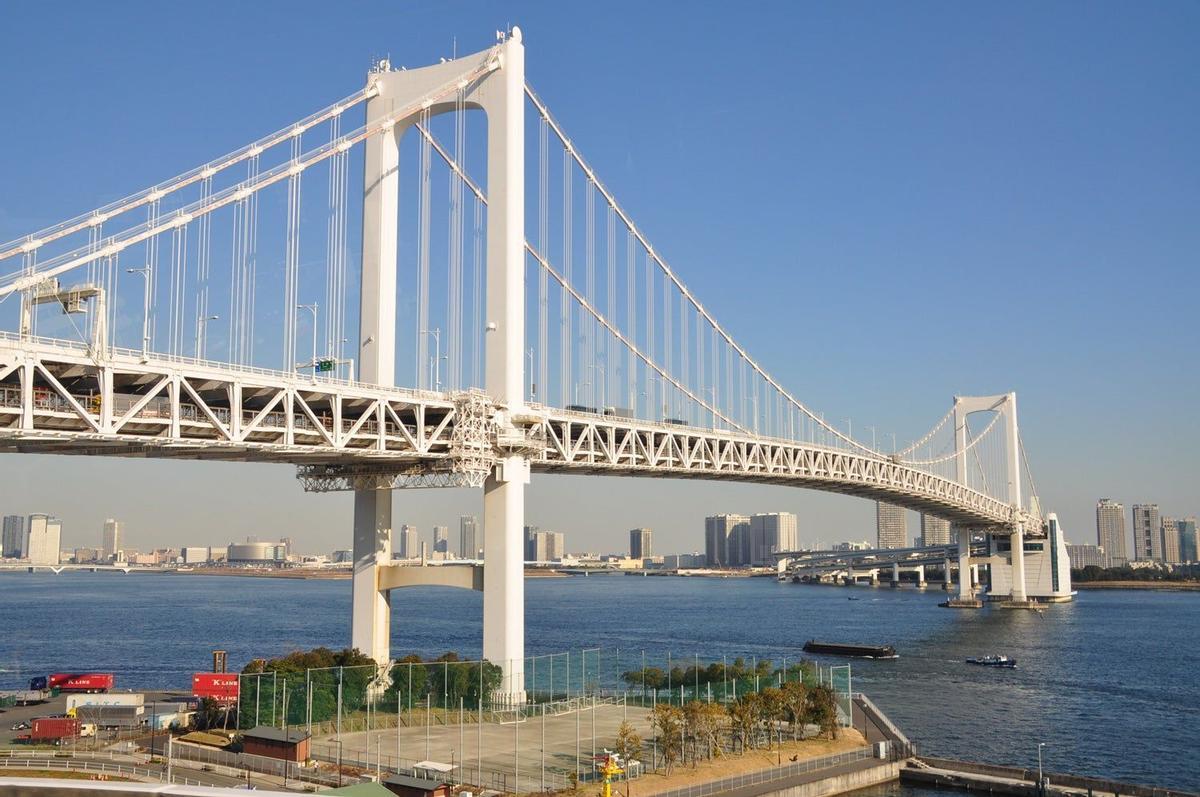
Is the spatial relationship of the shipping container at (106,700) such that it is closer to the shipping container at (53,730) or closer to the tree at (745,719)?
the shipping container at (53,730)

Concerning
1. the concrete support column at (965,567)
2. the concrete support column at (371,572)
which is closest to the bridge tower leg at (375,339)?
the concrete support column at (371,572)

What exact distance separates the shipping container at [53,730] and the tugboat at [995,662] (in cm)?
4492

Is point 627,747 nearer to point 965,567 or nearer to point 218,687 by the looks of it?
point 218,687

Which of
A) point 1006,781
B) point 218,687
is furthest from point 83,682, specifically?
point 1006,781

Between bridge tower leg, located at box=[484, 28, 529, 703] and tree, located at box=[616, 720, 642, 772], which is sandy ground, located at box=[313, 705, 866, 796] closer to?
tree, located at box=[616, 720, 642, 772]

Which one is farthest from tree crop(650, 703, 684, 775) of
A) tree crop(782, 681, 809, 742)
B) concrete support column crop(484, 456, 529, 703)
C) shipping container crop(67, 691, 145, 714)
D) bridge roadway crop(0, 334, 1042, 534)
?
shipping container crop(67, 691, 145, 714)

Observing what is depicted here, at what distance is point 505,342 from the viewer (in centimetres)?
3653

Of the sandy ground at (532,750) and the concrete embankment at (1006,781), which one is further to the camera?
the concrete embankment at (1006,781)

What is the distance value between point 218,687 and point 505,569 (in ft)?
30.2

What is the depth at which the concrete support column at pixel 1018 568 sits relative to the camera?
10895 cm

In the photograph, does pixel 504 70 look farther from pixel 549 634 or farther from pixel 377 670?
pixel 549 634

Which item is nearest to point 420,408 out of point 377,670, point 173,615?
point 377,670

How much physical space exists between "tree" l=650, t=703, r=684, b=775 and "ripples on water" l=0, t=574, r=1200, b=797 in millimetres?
6321

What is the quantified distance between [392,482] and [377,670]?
6512 millimetres
